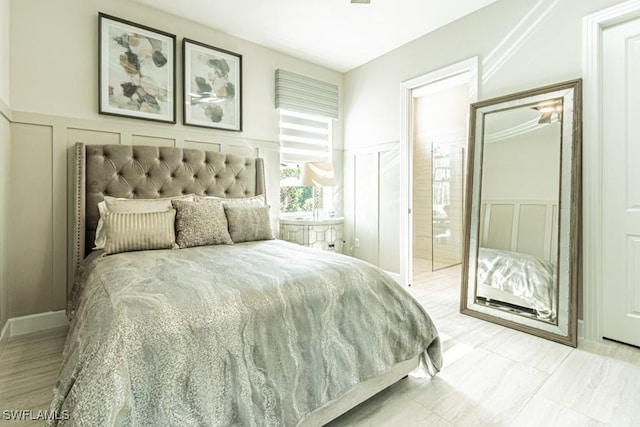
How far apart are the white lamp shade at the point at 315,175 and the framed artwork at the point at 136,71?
1.45 m

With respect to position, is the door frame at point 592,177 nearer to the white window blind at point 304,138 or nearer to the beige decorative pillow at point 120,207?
the white window blind at point 304,138

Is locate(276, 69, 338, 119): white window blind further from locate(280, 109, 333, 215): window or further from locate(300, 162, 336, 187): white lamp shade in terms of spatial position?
locate(300, 162, 336, 187): white lamp shade

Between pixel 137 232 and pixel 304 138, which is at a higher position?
pixel 304 138

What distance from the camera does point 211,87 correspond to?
3195mm

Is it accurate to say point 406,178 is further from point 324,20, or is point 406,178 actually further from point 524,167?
point 324,20

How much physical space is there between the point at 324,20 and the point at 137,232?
8.49 feet

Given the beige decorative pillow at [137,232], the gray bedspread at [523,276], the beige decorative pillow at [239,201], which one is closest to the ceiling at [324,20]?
the beige decorative pillow at [239,201]

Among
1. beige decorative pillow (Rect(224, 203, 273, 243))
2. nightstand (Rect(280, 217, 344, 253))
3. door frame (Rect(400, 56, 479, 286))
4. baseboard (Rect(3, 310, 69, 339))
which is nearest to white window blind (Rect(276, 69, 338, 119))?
door frame (Rect(400, 56, 479, 286))

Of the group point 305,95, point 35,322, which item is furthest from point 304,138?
point 35,322

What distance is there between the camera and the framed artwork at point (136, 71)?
265 centimetres

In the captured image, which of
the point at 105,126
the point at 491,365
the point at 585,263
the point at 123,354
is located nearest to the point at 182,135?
the point at 105,126

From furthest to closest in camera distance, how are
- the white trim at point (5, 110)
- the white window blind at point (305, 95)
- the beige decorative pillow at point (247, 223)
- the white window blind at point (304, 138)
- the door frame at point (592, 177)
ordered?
the white window blind at point (304, 138), the white window blind at point (305, 95), the beige decorative pillow at point (247, 223), the door frame at point (592, 177), the white trim at point (5, 110)

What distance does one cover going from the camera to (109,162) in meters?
2.58

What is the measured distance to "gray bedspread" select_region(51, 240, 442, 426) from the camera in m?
0.94
